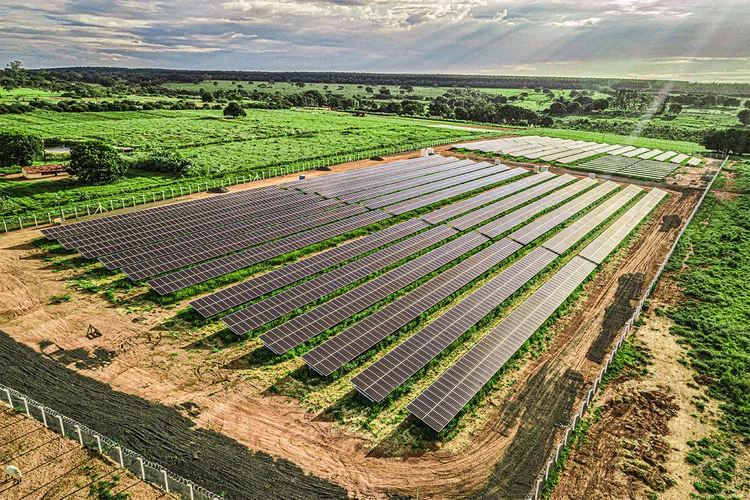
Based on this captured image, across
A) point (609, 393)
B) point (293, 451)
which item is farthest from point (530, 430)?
point (293, 451)

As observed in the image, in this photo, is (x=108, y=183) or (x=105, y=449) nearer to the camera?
(x=105, y=449)

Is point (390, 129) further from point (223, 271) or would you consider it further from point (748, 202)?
point (223, 271)

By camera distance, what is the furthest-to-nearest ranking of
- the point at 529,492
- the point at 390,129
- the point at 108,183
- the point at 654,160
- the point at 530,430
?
1. the point at 390,129
2. the point at 654,160
3. the point at 108,183
4. the point at 530,430
5. the point at 529,492

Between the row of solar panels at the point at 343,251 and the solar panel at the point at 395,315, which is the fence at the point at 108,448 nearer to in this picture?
the solar panel at the point at 395,315

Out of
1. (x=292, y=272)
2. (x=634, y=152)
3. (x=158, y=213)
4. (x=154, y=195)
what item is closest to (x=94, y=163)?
(x=154, y=195)

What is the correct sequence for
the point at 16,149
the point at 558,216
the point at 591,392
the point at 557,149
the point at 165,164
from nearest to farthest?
the point at 591,392 → the point at 558,216 → the point at 16,149 → the point at 165,164 → the point at 557,149

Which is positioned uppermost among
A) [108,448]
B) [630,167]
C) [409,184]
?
[630,167]

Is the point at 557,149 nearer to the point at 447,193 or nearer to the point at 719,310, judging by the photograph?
the point at 447,193

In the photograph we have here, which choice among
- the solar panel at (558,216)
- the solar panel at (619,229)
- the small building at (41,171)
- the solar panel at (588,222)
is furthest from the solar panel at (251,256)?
the small building at (41,171)
